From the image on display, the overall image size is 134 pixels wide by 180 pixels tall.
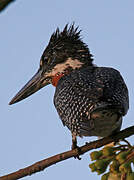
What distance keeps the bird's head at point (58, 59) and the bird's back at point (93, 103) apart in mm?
950

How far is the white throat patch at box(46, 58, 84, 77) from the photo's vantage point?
4.44m

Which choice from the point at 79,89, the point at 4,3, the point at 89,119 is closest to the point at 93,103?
the point at 89,119

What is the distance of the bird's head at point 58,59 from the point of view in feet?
14.8

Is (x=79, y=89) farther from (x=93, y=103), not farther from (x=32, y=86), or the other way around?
(x=32, y=86)

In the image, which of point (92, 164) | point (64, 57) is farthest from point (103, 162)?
point (64, 57)

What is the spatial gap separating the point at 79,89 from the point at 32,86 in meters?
1.58

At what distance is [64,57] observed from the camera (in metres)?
4.61

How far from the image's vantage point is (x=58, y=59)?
15.1ft

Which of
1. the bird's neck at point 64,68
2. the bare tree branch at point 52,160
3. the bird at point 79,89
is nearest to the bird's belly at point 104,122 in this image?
the bird at point 79,89

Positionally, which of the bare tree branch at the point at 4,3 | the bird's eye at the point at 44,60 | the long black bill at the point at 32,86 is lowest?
the bare tree branch at the point at 4,3

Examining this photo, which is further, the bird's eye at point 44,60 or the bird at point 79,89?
the bird's eye at point 44,60

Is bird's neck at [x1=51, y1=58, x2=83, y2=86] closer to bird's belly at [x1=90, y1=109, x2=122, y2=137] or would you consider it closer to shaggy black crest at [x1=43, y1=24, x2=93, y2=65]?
shaggy black crest at [x1=43, y1=24, x2=93, y2=65]

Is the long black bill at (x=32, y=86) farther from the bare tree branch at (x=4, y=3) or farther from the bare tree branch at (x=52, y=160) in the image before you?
the bare tree branch at (x=4, y=3)

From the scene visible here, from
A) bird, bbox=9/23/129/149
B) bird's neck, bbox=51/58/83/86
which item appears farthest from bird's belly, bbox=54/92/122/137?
bird's neck, bbox=51/58/83/86
